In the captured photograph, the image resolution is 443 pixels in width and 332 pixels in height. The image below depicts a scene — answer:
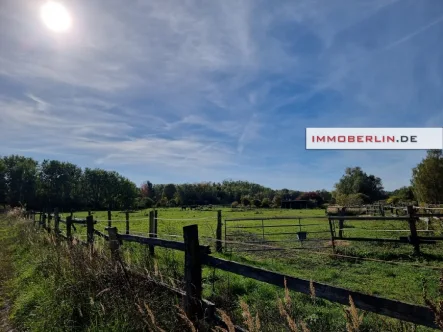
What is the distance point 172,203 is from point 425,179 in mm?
84622

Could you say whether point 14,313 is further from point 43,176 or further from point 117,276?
point 43,176

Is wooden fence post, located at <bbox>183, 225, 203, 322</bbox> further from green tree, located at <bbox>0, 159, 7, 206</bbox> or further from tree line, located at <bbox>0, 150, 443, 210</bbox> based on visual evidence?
green tree, located at <bbox>0, 159, 7, 206</bbox>

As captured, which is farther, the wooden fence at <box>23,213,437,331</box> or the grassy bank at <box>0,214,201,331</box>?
the grassy bank at <box>0,214,201,331</box>

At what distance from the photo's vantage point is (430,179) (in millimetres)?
42094

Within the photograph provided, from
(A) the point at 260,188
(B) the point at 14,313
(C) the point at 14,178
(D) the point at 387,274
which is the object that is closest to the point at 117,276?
(B) the point at 14,313

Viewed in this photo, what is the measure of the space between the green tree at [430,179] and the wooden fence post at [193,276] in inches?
1800

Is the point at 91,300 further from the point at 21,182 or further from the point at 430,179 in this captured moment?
the point at 21,182

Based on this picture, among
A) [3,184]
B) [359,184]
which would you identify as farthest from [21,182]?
[359,184]

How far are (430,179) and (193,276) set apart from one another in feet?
155

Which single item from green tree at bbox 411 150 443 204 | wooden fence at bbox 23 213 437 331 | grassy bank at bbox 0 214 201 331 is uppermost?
green tree at bbox 411 150 443 204

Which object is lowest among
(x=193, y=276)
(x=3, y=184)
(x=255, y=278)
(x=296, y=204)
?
(x=296, y=204)

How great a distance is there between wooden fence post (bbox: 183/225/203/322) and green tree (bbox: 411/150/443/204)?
45.7 metres

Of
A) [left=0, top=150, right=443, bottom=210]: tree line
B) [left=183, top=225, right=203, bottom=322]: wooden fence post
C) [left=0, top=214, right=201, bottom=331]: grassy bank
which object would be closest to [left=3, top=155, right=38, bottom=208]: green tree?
[left=0, top=150, right=443, bottom=210]: tree line

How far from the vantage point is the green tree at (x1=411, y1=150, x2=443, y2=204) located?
41406 millimetres
